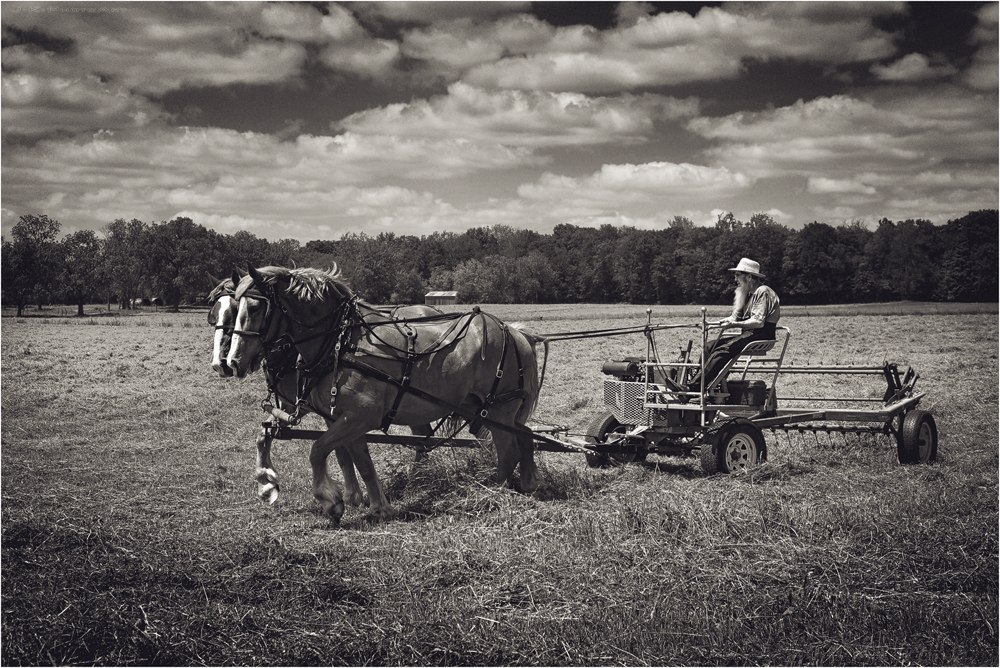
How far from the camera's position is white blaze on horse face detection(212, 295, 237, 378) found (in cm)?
668

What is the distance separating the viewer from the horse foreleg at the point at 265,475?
6.91m

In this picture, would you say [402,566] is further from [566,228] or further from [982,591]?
[566,228]

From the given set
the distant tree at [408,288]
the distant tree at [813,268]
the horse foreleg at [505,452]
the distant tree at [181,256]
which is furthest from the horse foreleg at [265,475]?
the distant tree at [408,288]

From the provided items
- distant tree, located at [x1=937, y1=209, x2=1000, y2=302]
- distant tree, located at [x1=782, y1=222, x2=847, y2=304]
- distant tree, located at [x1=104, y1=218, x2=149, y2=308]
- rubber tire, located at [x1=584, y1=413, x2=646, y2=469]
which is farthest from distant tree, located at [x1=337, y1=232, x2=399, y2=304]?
rubber tire, located at [x1=584, y1=413, x2=646, y2=469]

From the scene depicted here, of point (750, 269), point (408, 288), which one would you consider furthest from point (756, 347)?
point (408, 288)

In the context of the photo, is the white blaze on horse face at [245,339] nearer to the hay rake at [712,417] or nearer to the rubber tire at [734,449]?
the hay rake at [712,417]

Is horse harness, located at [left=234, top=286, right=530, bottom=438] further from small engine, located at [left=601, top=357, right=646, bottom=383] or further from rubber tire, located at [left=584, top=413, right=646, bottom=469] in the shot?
small engine, located at [left=601, top=357, right=646, bottom=383]

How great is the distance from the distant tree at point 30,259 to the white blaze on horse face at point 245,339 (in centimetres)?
6064

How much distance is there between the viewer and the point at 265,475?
23.1ft

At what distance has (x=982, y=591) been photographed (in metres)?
5.05

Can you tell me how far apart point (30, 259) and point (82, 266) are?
1053 cm

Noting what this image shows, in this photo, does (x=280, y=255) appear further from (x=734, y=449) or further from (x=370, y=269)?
(x=370, y=269)

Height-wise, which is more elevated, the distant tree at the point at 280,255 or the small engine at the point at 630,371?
the distant tree at the point at 280,255

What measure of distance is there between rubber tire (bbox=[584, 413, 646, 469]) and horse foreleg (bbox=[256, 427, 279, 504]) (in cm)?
372
